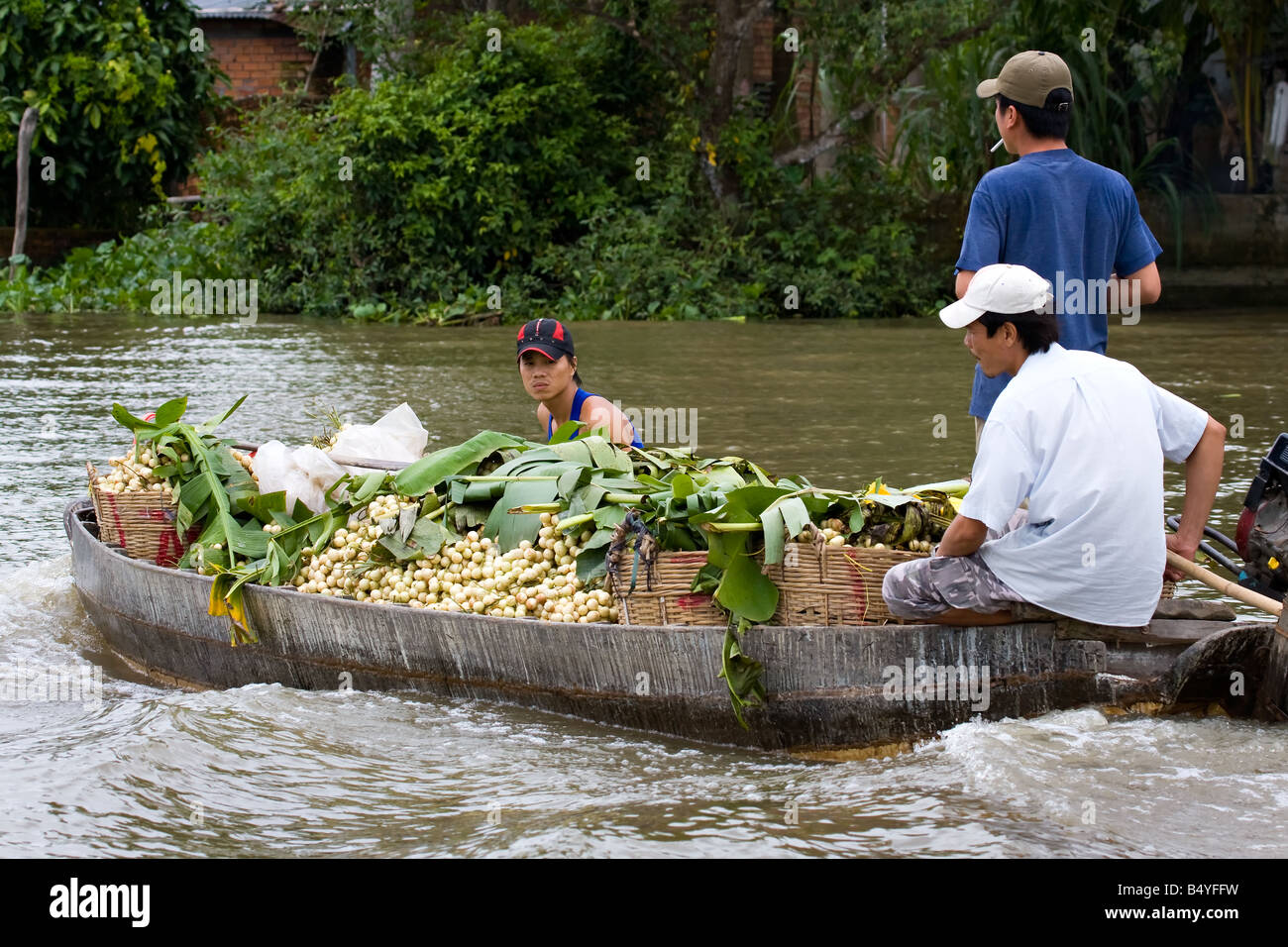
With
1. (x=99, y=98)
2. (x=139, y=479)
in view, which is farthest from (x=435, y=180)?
(x=139, y=479)

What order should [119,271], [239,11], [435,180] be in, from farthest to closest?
[239,11], [119,271], [435,180]

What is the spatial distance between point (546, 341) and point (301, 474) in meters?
1.05

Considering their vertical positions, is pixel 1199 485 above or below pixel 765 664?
above

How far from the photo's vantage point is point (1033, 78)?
441 cm

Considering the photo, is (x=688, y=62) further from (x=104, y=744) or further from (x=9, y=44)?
(x=104, y=744)

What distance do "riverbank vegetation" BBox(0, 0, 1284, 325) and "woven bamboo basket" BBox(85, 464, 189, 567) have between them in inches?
461

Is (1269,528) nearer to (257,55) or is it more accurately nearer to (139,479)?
(139,479)

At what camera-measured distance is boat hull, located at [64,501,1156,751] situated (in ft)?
13.7

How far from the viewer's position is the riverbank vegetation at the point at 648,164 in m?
17.2

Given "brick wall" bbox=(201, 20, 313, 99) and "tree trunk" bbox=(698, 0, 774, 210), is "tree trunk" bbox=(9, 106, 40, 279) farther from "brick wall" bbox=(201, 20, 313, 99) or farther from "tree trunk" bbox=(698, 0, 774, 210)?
"tree trunk" bbox=(698, 0, 774, 210)

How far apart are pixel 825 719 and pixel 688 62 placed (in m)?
15.0

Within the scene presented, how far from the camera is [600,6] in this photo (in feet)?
58.5

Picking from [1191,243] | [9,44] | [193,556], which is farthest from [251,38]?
[193,556]
